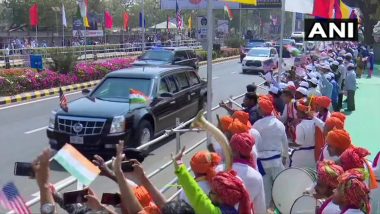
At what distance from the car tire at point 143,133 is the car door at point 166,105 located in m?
0.33

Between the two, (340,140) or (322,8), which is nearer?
(340,140)

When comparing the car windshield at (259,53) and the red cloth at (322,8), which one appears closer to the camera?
the red cloth at (322,8)

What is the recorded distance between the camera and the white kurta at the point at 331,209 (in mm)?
3469

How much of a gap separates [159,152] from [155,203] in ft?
20.2

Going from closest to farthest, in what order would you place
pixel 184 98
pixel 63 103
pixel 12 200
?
pixel 12 200, pixel 63 103, pixel 184 98

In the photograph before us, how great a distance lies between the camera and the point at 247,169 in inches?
166

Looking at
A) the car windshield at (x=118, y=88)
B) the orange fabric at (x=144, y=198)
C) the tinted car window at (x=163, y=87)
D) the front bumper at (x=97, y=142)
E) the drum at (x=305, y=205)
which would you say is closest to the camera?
the orange fabric at (x=144, y=198)

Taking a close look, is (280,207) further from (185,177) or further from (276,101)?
(276,101)

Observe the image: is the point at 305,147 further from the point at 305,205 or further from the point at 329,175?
the point at 329,175

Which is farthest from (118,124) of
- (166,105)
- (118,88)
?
(166,105)

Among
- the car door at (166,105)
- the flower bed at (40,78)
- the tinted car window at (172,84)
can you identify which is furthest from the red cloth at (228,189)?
the flower bed at (40,78)

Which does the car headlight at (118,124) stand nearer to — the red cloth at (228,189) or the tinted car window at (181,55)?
the red cloth at (228,189)

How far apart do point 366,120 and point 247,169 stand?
10139mm

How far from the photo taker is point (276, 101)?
340 inches
